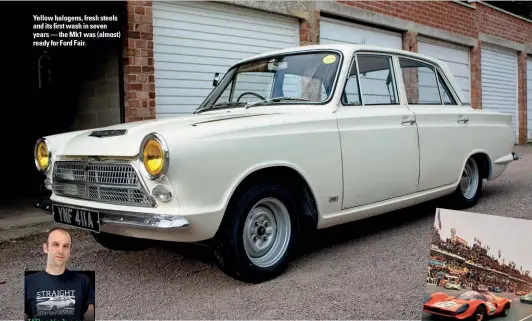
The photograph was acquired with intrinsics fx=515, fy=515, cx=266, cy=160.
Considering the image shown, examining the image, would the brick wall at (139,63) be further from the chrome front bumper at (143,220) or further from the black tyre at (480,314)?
the black tyre at (480,314)

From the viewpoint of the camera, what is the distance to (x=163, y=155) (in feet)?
9.47

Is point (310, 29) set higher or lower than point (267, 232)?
higher

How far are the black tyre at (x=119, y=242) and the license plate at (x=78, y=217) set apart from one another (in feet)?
2.07

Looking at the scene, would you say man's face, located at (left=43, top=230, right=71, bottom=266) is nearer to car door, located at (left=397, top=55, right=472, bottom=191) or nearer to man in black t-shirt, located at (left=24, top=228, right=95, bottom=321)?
man in black t-shirt, located at (left=24, top=228, right=95, bottom=321)

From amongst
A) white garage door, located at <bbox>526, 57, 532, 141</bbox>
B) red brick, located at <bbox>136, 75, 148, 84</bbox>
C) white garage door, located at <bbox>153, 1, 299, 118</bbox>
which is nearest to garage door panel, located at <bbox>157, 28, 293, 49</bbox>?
white garage door, located at <bbox>153, 1, 299, 118</bbox>

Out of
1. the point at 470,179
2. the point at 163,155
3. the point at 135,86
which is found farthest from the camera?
the point at 135,86

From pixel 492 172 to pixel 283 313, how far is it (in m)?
3.77

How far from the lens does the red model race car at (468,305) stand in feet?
6.61

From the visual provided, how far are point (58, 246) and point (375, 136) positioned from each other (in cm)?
269

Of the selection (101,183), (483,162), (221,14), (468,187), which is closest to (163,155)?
(101,183)

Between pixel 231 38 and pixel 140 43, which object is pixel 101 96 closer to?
pixel 140 43

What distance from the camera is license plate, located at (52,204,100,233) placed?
3.18 meters

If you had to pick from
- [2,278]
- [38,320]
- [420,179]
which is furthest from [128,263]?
[420,179]

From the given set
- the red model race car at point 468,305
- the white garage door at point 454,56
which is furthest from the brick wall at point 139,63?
the white garage door at point 454,56
